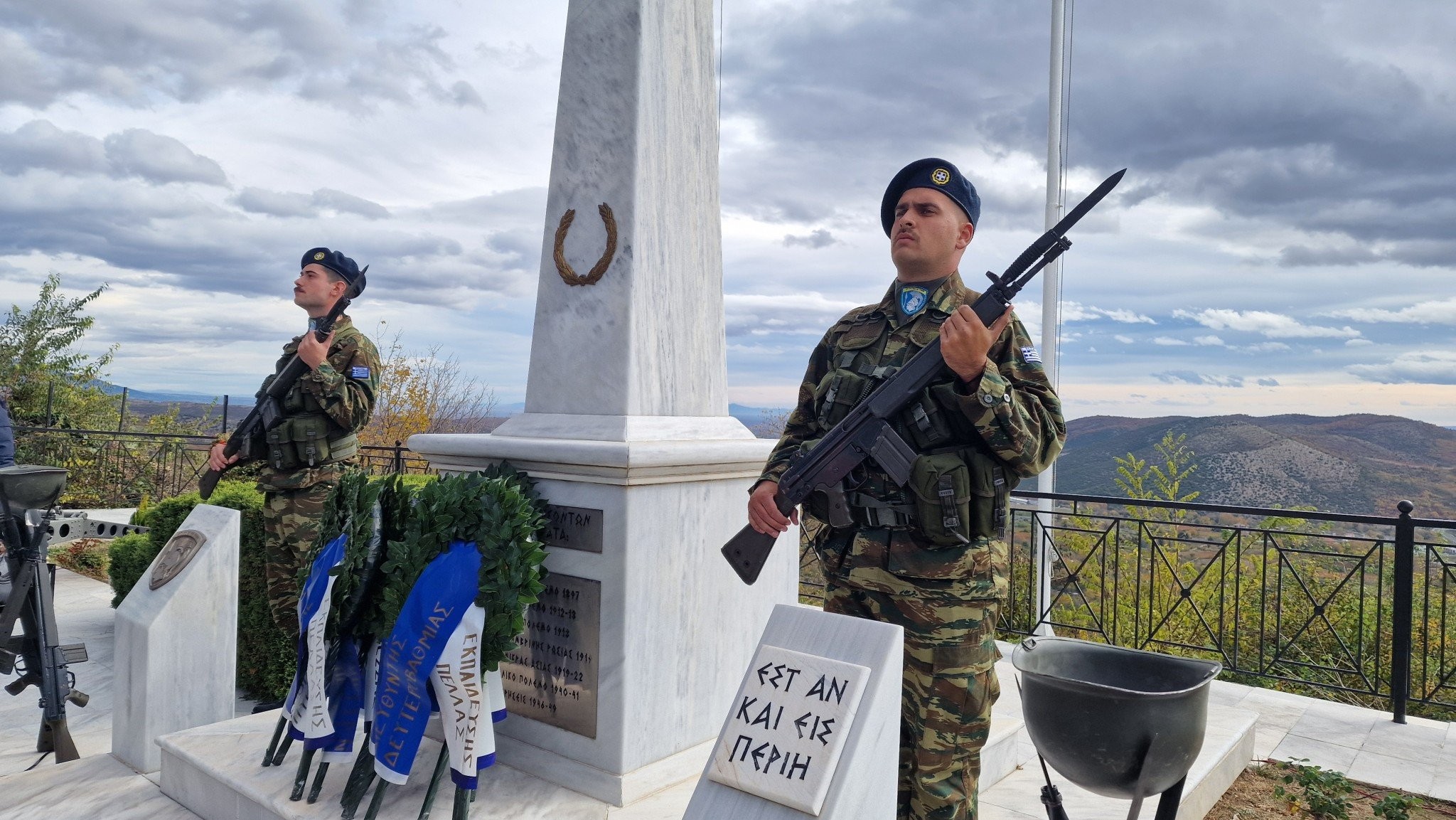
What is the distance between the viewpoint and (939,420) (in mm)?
2549

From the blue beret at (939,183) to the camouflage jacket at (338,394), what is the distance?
3.13 meters

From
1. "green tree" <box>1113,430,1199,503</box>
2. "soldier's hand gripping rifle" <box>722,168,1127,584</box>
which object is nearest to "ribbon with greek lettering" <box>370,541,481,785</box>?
"soldier's hand gripping rifle" <box>722,168,1127,584</box>

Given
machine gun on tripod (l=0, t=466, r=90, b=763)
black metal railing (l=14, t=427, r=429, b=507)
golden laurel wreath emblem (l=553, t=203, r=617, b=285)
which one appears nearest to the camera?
golden laurel wreath emblem (l=553, t=203, r=617, b=285)

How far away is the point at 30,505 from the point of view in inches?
160

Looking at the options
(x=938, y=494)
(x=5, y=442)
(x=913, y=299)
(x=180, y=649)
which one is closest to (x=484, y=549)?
(x=938, y=494)

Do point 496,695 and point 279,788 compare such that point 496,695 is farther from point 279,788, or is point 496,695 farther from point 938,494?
point 938,494

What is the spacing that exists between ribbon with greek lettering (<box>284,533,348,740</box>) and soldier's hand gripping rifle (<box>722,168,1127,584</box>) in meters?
1.50

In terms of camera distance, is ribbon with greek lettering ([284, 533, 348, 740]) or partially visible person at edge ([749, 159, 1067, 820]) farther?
ribbon with greek lettering ([284, 533, 348, 740])

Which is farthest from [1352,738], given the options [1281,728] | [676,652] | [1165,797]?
[676,652]

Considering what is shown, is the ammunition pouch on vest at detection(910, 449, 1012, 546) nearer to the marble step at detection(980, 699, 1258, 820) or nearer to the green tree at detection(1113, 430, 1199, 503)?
the marble step at detection(980, 699, 1258, 820)

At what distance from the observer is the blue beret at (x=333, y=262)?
16.0 ft

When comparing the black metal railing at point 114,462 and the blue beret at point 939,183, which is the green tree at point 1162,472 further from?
the black metal railing at point 114,462

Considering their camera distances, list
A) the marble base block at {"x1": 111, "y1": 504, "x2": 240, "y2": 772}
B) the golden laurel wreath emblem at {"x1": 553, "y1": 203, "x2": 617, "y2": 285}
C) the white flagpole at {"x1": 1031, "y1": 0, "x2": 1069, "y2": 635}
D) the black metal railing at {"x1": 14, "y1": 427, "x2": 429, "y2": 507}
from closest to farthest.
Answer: the golden laurel wreath emblem at {"x1": 553, "y1": 203, "x2": 617, "y2": 285}
the marble base block at {"x1": 111, "y1": 504, "x2": 240, "y2": 772}
the white flagpole at {"x1": 1031, "y1": 0, "x2": 1069, "y2": 635}
the black metal railing at {"x1": 14, "y1": 427, "x2": 429, "y2": 507}

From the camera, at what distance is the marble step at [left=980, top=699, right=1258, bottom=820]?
336 cm
